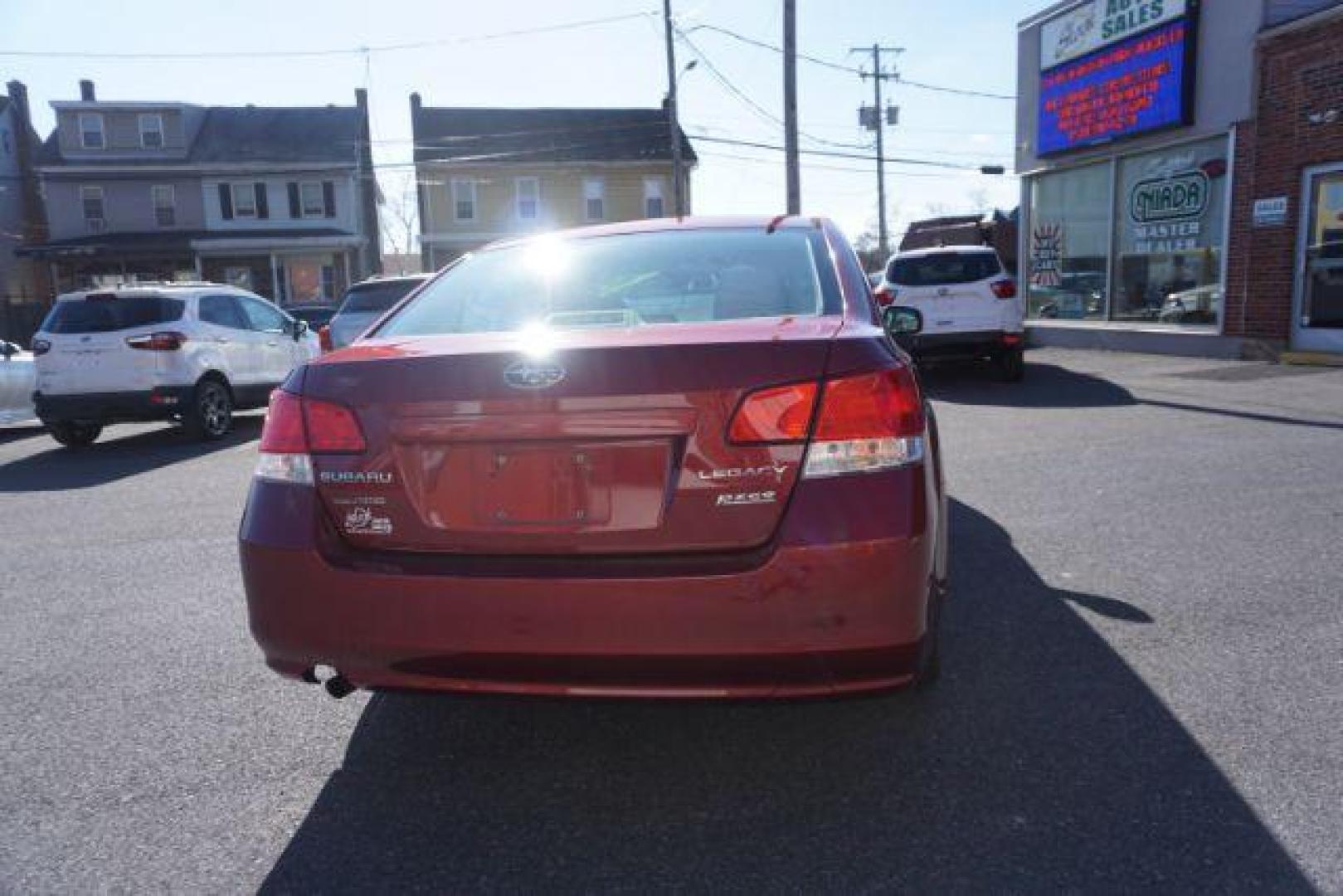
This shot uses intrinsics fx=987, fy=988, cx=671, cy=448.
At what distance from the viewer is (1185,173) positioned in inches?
575

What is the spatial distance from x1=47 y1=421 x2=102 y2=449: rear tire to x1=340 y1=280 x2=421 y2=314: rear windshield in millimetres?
3096

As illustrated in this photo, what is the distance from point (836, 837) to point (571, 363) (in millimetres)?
1327

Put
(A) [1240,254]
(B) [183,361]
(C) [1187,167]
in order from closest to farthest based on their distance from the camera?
(B) [183,361], (A) [1240,254], (C) [1187,167]

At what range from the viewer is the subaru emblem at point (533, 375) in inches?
92.2

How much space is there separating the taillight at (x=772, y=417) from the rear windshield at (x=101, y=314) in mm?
9262

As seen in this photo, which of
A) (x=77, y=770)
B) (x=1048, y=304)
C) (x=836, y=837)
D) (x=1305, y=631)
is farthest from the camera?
(x=1048, y=304)

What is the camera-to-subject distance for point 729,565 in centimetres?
226

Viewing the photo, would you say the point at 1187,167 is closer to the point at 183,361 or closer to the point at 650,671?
the point at 183,361

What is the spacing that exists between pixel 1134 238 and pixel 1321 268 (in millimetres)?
3611

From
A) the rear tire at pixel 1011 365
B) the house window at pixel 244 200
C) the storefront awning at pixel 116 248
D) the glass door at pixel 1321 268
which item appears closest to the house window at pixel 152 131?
the house window at pixel 244 200

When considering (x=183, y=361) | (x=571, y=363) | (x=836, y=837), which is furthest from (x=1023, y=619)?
(x=183, y=361)

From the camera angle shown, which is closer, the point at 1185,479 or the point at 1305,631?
the point at 1305,631

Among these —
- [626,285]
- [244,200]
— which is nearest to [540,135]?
[244,200]

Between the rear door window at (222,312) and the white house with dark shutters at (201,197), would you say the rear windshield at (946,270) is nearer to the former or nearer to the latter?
the rear door window at (222,312)
